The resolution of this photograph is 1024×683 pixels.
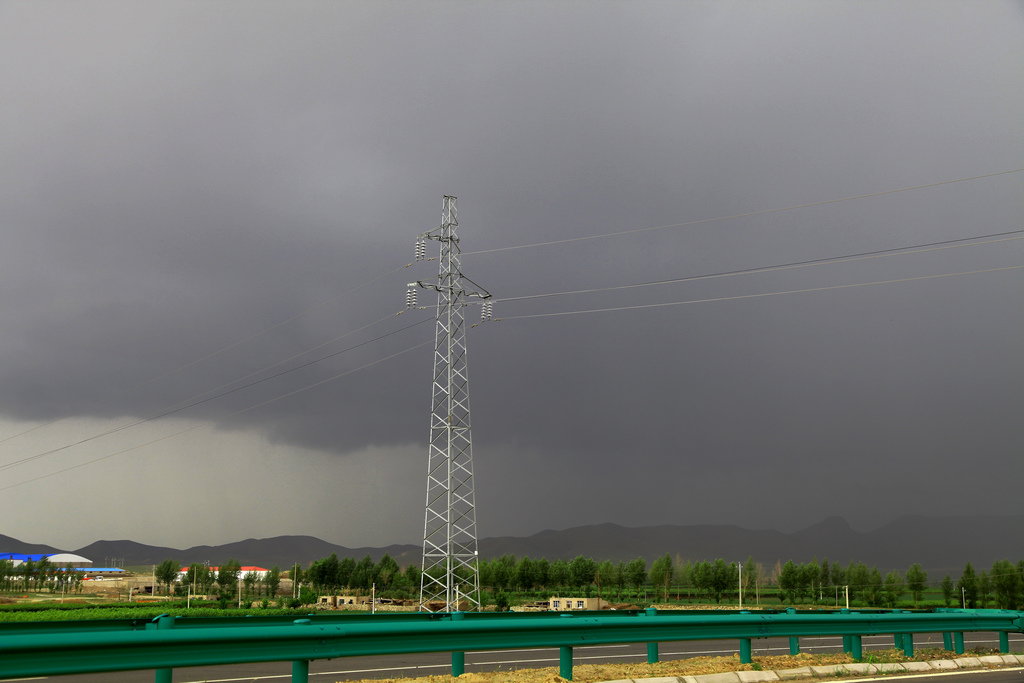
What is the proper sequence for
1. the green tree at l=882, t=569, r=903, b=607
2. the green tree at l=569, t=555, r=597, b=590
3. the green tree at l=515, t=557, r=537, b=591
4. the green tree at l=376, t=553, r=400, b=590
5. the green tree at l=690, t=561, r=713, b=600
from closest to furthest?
the green tree at l=882, t=569, r=903, b=607 < the green tree at l=515, t=557, r=537, b=591 < the green tree at l=690, t=561, r=713, b=600 < the green tree at l=569, t=555, r=597, b=590 < the green tree at l=376, t=553, r=400, b=590

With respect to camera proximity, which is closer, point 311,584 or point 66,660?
point 66,660

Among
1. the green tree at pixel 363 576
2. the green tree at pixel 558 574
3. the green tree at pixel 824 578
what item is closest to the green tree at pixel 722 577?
the green tree at pixel 824 578

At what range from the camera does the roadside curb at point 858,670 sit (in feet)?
35.3

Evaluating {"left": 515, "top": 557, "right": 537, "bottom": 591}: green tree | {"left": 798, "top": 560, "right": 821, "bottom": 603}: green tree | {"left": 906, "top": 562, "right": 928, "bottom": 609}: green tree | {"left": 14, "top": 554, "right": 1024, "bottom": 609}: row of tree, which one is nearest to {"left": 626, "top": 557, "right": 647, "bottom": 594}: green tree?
{"left": 14, "top": 554, "right": 1024, "bottom": 609}: row of tree

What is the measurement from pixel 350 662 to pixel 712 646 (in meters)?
11.3

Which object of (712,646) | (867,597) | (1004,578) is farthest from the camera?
(867,597)

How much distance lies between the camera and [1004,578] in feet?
382

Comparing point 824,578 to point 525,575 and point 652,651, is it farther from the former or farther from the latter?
point 652,651

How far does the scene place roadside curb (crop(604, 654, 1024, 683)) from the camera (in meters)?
10.8

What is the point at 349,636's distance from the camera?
25.3ft

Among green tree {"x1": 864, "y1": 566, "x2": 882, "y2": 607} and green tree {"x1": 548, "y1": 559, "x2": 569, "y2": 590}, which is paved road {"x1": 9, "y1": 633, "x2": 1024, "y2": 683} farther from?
green tree {"x1": 548, "y1": 559, "x2": 569, "y2": 590}

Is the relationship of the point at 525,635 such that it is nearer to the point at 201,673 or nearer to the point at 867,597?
the point at 201,673

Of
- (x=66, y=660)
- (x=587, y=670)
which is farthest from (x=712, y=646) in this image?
(x=66, y=660)

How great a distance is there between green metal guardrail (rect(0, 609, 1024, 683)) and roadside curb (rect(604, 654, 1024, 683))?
52 centimetres
